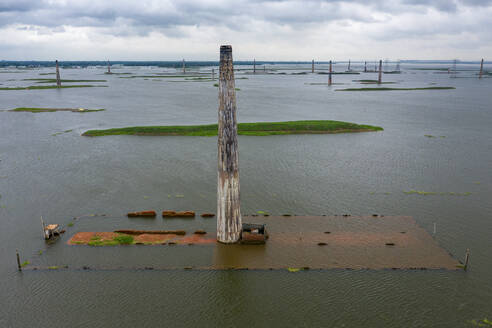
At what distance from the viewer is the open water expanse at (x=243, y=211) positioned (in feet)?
57.9

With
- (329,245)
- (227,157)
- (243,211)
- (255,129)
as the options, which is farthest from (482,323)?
(255,129)

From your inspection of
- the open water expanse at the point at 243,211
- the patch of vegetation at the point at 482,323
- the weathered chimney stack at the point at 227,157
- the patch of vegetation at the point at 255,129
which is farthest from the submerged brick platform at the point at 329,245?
the patch of vegetation at the point at 255,129

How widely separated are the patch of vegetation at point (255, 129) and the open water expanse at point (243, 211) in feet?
9.30

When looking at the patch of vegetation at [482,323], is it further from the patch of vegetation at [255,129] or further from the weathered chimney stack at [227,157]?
the patch of vegetation at [255,129]

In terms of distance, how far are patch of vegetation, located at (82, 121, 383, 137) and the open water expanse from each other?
2834mm

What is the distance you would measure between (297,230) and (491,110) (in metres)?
81.9

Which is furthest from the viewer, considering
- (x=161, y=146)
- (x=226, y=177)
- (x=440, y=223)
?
(x=161, y=146)

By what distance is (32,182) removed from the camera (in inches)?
1391

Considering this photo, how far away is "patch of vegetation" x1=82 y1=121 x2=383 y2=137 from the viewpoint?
58250 millimetres

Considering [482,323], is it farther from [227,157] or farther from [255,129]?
[255,129]

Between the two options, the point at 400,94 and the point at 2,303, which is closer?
A: the point at 2,303

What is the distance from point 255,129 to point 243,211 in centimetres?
3403

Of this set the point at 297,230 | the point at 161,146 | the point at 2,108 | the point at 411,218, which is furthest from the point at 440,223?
the point at 2,108

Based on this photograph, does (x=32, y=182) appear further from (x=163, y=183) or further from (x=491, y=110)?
(x=491, y=110)
